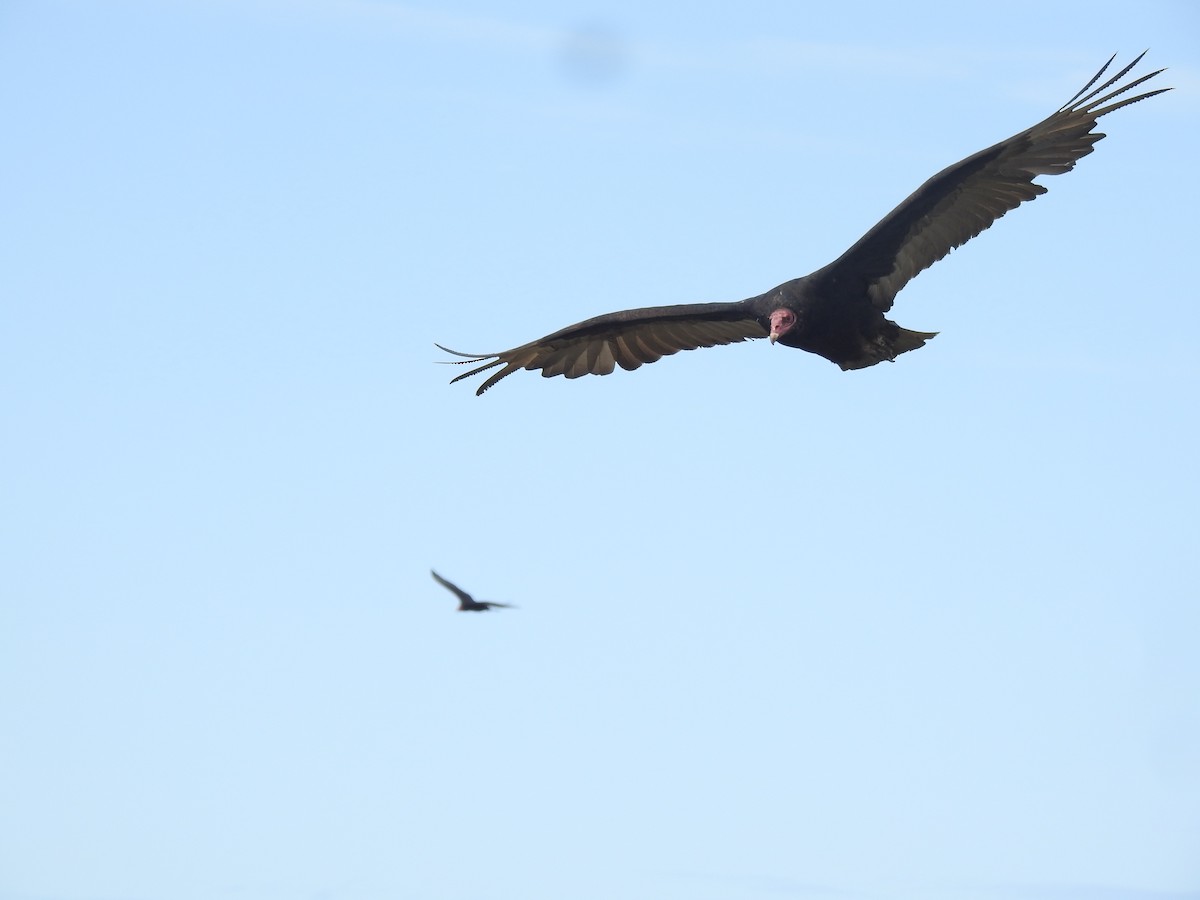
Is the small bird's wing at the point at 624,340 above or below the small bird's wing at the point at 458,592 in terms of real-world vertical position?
above

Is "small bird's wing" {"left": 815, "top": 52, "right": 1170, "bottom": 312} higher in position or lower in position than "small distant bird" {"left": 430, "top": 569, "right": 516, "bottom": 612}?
higher

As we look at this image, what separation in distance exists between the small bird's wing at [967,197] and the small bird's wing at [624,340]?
5.08 ft

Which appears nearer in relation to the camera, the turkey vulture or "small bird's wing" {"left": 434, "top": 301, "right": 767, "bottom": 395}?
the turkey vulture

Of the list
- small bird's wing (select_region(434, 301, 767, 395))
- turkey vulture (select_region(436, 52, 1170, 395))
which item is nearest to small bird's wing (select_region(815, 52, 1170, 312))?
turkey vulture (select_region(436, 52, 1170, 395))

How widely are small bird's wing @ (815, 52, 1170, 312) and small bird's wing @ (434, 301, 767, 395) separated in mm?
1548

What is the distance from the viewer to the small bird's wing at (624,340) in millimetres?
17844

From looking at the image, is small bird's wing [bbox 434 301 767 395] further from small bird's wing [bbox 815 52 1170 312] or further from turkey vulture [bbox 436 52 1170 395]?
small bird's wing [bbox 815 52 1170 312]

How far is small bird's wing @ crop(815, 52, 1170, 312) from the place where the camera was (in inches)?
606

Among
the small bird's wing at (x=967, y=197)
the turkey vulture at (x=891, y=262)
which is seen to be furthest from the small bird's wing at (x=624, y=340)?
the small bird's wing at (x=967, y=197)

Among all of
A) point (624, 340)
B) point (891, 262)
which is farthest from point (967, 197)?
point (624, 340)

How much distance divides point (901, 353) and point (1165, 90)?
3250 mm

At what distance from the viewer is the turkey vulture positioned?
1547cm

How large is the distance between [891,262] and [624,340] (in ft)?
10.5

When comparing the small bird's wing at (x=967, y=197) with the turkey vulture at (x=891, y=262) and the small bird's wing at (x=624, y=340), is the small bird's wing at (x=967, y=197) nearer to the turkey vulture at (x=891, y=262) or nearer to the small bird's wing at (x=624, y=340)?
the turkey vulture at (x=891, y=262)
